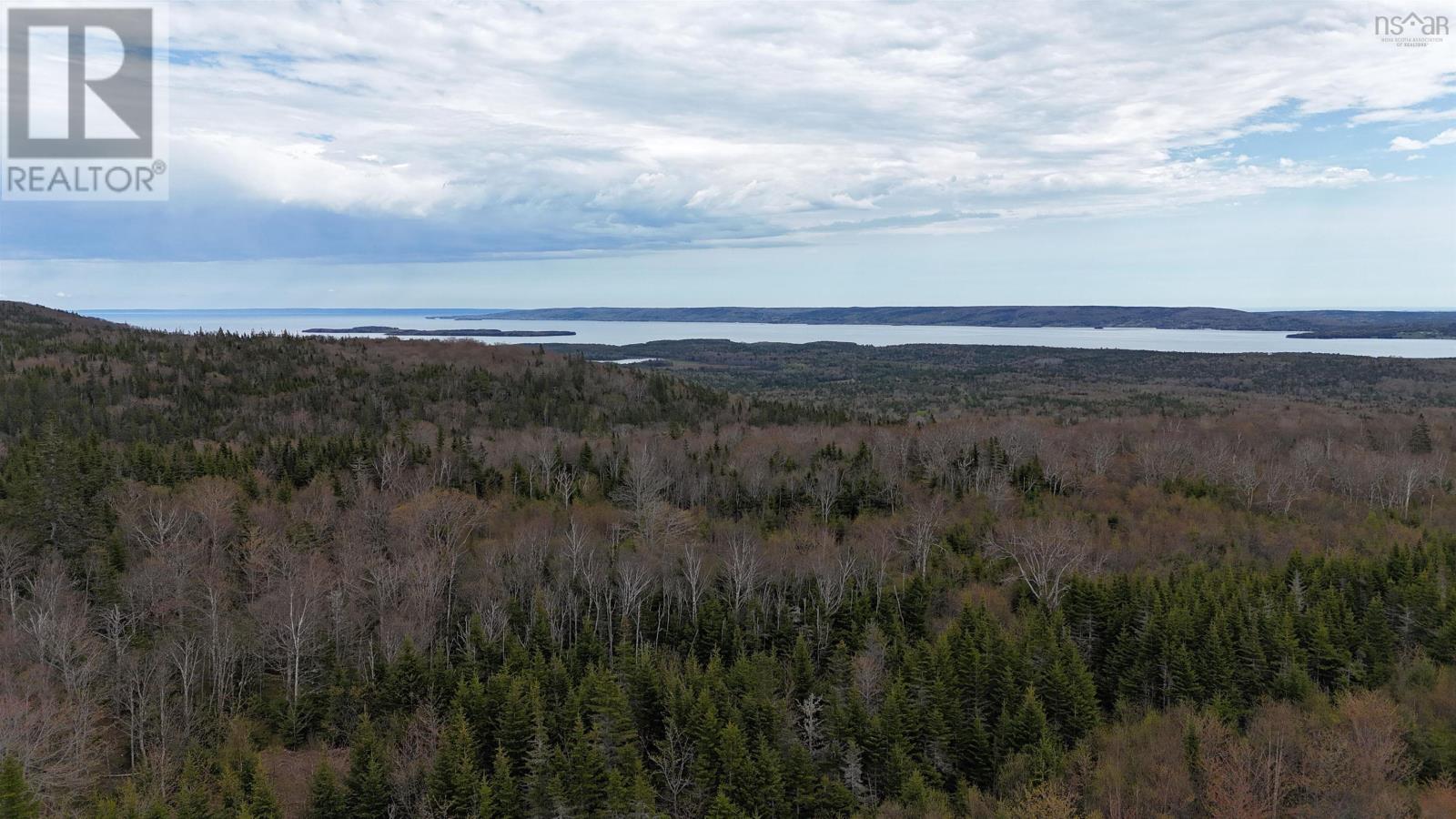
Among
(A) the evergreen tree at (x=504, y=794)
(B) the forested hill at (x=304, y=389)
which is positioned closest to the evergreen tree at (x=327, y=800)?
(A) the evergreen tree at (x=504, y=794)

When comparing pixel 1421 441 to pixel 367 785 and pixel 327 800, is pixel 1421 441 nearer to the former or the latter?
pixel 367 785

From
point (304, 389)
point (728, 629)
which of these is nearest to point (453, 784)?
point (728, 629)

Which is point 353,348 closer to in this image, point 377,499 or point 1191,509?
point 377,499

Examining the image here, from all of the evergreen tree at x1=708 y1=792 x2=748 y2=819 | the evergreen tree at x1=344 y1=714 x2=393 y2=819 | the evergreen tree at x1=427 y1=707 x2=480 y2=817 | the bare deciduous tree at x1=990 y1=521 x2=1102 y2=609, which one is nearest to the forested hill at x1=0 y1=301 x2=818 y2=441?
the bare deciduous tree at x1=990 y1=521 x2=1102 y2=609

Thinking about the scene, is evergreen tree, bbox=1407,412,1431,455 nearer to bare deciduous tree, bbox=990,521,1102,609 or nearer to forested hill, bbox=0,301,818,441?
bare deciduous tree, bbox=990,521,1102,609

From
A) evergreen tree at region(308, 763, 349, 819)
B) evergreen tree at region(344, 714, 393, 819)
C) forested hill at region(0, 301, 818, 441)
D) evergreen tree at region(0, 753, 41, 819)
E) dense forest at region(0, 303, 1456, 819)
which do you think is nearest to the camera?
evergreen tree at region(0, 753, 41, 819)

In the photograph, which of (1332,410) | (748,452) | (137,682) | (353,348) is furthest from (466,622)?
(1332,410)

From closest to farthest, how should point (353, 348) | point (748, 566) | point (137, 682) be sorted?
point (137, 682)
point (748, 566)
point (353, 348)

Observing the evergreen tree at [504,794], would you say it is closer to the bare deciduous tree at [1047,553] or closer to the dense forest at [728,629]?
the dense forest at [728,629]
